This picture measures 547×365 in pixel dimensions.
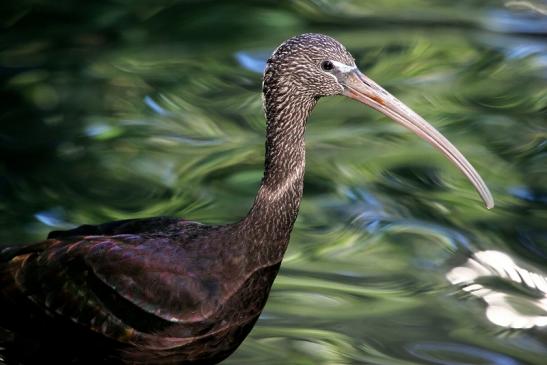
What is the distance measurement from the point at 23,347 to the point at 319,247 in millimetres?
1904

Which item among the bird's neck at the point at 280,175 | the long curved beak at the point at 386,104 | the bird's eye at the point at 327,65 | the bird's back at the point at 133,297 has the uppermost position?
the bird's eye at the point at 327,65

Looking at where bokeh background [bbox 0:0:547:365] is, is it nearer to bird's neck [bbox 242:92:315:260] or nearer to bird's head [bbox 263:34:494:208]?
bird's neck [bbox 242:92:315:260]

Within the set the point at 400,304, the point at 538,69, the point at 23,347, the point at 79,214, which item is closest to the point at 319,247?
the point at 400,304

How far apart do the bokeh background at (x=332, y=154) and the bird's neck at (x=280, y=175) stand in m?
0.67

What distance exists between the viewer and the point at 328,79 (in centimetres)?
553

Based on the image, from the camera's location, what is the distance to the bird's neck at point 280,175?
5.62 m

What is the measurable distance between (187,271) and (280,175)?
59cm

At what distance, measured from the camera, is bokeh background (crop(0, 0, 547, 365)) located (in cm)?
641

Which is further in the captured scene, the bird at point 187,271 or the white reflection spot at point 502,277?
the white reflection spot at point 502,277

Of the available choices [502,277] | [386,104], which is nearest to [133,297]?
[386,104]

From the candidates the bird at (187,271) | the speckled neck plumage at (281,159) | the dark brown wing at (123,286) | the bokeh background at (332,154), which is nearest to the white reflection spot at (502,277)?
the bokeh background at (332,154)

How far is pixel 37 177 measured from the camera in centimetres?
766

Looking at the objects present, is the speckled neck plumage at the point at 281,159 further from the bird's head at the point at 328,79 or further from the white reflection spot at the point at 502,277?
the white reflection spot at the point at 502,277

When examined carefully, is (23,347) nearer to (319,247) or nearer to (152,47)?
(319,247)
